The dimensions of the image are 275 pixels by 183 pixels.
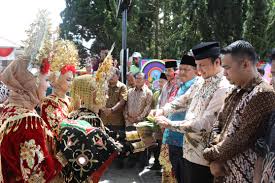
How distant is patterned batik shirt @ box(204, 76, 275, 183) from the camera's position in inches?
87.3

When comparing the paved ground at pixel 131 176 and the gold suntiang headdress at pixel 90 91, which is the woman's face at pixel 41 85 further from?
the paved ground at pixel 131 176

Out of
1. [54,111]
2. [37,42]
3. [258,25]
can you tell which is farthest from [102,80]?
[258,25]

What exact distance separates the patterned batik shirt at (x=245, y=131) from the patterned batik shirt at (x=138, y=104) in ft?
13.4

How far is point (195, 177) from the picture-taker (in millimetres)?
3137

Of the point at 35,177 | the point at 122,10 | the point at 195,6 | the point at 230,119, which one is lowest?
the point at 35,177

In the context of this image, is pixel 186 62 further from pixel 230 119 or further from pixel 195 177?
pixel 230 119

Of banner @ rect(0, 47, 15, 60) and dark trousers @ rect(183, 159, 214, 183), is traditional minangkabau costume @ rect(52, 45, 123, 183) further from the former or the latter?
banner @ rect(0, 47, 15, 60)

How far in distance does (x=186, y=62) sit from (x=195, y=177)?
1.34 metres

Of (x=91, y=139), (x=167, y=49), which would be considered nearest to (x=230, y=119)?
(x=91, y=139)

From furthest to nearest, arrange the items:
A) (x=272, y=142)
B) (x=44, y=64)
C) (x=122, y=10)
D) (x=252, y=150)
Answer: (x=122, y=10)
(x=44, y=64)
(x=252, y=150)
(x=272, y=142)

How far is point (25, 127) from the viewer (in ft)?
8.01

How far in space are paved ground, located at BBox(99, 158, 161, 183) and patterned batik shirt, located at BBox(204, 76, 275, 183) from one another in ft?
11.7

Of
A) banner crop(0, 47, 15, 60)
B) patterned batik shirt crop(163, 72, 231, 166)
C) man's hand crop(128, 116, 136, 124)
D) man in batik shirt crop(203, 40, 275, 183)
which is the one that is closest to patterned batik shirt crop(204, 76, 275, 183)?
man in batik shirt crop(203, 40, 275, 183)

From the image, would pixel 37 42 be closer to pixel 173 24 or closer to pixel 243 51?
pixel 243 51
